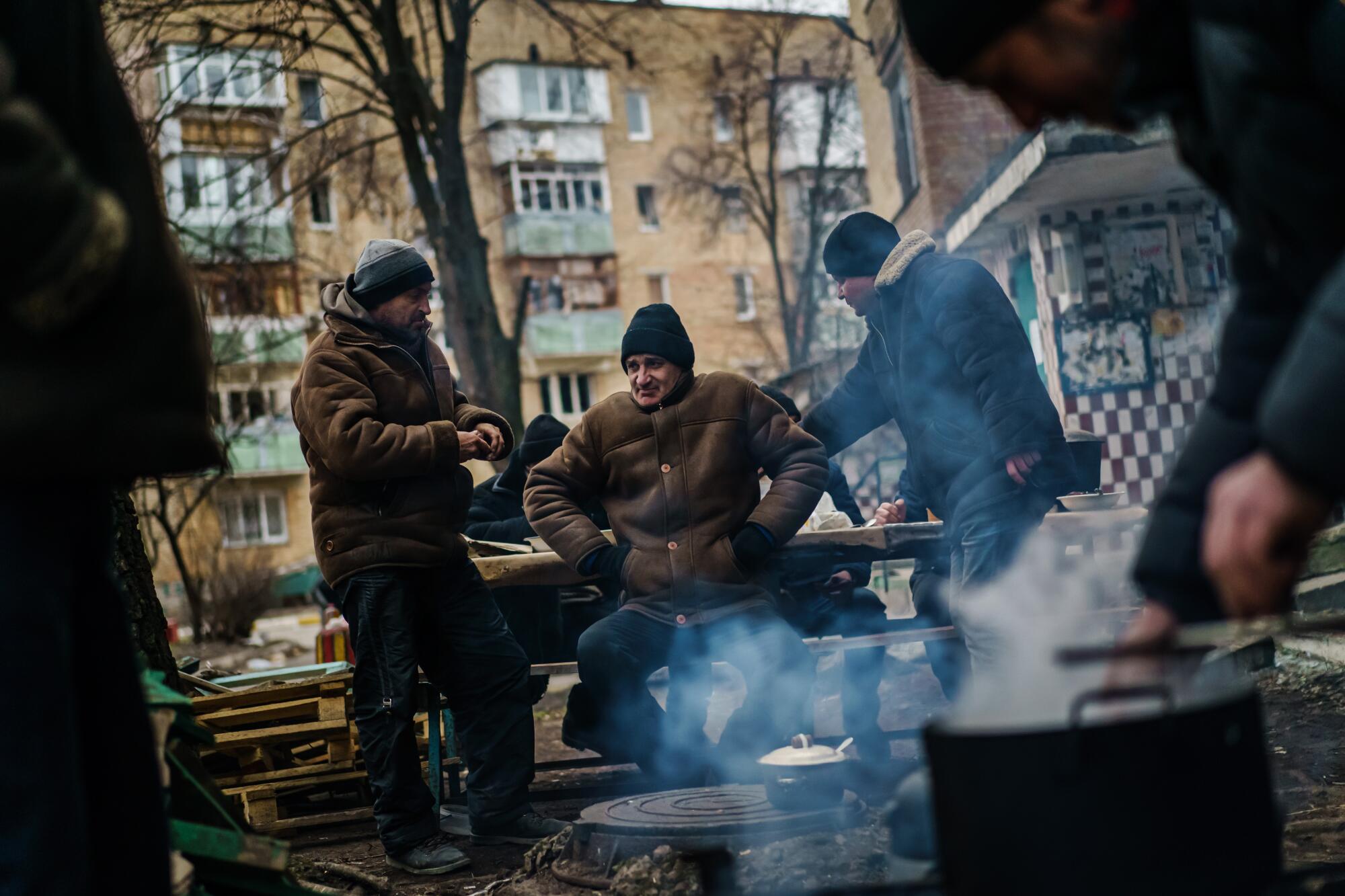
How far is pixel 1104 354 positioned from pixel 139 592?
10.7 meters

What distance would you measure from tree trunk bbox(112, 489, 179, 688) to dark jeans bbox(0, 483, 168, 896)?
2.28 m

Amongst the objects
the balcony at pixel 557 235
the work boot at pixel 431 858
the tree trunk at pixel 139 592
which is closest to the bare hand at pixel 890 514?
the work boot at pixel 431 858

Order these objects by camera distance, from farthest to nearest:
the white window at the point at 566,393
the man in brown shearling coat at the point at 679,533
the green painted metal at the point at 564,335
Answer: the white window at the point at 566,393, the green painted metal at the point at 564,335, the man in brown shearling coat at the point at 679,533

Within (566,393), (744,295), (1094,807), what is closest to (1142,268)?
(1094,807)

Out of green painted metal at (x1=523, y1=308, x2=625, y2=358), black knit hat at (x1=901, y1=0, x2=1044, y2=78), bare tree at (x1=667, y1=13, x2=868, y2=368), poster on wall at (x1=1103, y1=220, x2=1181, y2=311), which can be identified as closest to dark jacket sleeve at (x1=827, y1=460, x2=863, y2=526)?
poster on wall at (x1=1103, y1=220, x2=1181, y2=311)

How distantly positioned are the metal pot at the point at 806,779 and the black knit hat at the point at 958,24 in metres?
2.89

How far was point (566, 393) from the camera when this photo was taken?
152ft

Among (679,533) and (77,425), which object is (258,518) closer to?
(679,533)

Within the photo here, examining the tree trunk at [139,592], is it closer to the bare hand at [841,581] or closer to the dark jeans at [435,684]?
the dark jeans at [435,684]

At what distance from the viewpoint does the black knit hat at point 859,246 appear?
6.49 metres

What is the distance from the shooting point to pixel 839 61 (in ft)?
120

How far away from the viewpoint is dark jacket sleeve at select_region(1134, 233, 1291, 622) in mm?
2219

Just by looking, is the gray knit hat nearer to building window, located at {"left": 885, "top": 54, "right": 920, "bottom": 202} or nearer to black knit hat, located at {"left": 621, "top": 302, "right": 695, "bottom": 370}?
black knit hat, located at {"left": 621, "top": 302, "right": 695, "bottom": 370}

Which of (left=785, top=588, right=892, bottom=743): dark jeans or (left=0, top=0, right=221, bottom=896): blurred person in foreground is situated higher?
(left=0, top=0, right=221, bottom=896): blurred person in foreground
